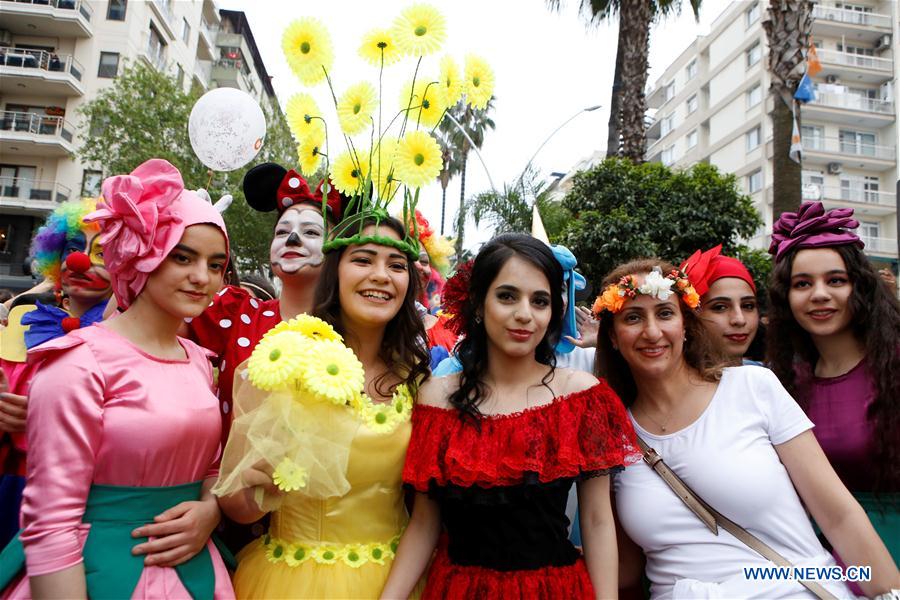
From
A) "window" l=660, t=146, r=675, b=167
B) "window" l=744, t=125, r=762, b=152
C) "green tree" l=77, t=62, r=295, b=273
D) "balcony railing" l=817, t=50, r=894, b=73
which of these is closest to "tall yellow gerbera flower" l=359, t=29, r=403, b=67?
"green tree" l=77, t=62, r=295, b=273

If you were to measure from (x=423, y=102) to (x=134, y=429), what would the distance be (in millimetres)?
1711

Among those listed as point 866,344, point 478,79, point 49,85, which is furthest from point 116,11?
point 866,344

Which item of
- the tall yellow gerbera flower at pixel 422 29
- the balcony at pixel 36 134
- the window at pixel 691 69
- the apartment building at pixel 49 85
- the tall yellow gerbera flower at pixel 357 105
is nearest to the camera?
the tall yellow gerbera flower at pixel 422 29

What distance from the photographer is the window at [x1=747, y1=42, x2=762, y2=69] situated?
114 feet

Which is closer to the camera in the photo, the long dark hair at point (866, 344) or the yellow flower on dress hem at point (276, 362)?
the yellow flower on dress hem at point (276, 362)

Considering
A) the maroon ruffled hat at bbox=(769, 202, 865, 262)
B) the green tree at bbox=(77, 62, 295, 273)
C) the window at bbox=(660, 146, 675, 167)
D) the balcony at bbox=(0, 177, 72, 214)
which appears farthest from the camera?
the window at bbox=(660, 146, 675, 167)

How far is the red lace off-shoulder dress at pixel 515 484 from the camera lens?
2.10 m

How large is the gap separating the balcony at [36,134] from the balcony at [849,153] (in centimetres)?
3656

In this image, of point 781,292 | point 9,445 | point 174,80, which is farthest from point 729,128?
point 9,445

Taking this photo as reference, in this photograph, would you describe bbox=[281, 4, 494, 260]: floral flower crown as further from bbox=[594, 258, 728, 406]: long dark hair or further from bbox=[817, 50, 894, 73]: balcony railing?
bbox=[817, 50, 894, 73]: balcony railing

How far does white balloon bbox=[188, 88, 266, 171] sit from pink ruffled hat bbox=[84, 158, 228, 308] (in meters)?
1.56

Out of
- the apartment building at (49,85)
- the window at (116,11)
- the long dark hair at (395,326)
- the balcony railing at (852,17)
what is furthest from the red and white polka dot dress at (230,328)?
the balcony railing at (852,17)

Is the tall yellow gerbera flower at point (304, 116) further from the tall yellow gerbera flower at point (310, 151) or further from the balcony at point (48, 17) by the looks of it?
the balcony at point (48, 17)

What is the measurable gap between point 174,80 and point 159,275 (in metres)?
20.7
